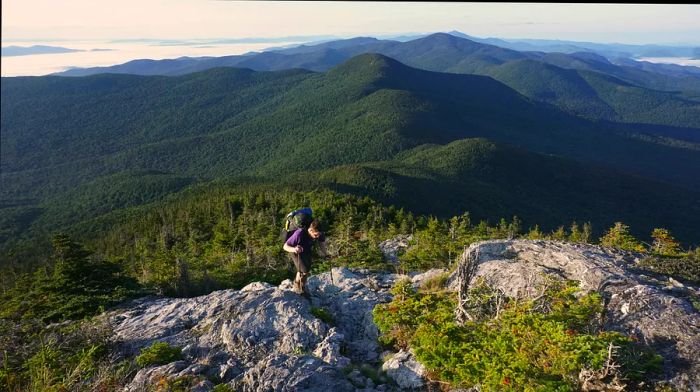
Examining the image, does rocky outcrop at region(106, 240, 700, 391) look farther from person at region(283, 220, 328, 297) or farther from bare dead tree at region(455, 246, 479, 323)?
A: person at region(283, 220, 328, 297)

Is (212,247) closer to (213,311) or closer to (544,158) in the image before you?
(213,311)

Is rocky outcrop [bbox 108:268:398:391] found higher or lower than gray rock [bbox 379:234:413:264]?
higher

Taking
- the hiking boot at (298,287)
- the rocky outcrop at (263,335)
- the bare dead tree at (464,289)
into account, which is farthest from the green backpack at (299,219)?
the bare dead tree at (464,289)

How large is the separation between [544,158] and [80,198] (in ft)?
592

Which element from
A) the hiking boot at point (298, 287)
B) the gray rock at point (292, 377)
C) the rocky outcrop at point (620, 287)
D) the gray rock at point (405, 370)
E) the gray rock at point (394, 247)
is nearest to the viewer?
the gray rock at point (292, 377)

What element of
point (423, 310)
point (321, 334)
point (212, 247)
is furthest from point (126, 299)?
point (212, 247)

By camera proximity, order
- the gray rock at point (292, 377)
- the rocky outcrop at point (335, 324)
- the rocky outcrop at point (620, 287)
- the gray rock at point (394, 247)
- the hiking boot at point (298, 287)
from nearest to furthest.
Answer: the gray rock at point (292, 377) < the rocky outcrop at point (620, 287) < the rocky outcrop at point (335, 324) < the hiking boot at point (298, 287) < the gray rock at point (394, 247)

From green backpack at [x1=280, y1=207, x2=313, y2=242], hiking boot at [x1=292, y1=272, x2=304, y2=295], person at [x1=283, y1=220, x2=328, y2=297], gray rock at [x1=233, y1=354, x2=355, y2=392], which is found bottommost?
hiking boot at [x1=292, y1=272, x2=304, y2=295]

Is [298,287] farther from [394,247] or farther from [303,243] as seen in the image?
[394,247]

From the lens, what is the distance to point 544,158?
16000 centimetres

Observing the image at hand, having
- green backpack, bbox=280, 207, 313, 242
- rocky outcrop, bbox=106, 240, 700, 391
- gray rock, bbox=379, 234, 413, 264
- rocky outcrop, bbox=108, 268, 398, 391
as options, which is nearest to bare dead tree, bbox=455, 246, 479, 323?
rocky outcrop, bbox=106, 240, 700, 391

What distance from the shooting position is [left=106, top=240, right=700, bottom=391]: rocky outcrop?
9156 mm

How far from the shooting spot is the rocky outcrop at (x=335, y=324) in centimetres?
916

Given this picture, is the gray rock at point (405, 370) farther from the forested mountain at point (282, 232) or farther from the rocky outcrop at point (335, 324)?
the forested mountain at point (282, 232)
